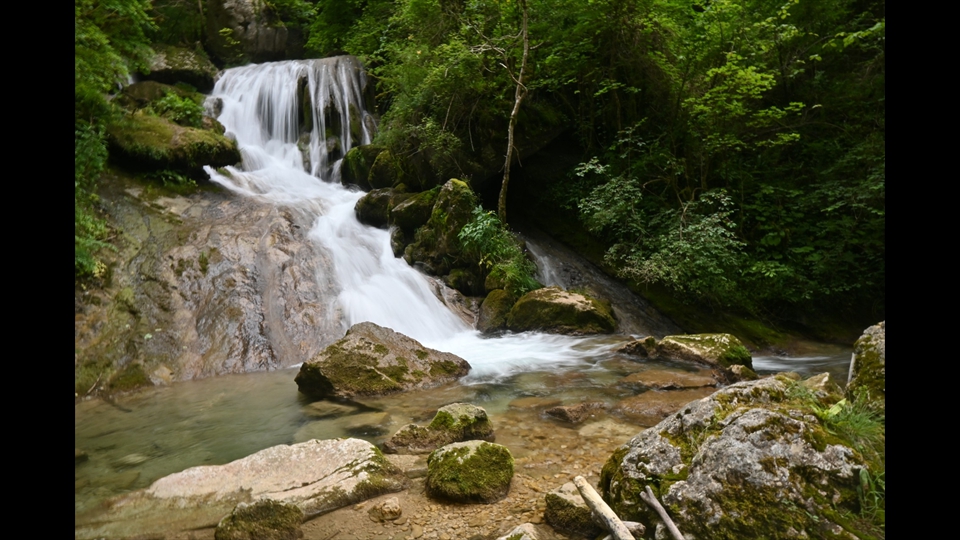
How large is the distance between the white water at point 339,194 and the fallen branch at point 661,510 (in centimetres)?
430

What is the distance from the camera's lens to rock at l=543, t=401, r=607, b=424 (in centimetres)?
522

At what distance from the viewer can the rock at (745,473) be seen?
2.51 m

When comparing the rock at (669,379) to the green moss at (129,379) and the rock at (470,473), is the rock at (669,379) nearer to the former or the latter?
the rock at (470,473)

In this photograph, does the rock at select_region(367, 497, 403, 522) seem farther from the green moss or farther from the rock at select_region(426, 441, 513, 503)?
the green moss

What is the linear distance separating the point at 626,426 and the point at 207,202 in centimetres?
992

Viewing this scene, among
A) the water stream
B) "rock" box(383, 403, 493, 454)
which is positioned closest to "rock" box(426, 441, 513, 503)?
"rock" box(383, 403, 493, 454)

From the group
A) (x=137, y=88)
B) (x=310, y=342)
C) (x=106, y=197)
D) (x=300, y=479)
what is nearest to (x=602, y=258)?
(x=310, y=342)

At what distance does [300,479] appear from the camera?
12.3 ft

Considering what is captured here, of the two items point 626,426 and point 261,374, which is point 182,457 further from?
point 626,426

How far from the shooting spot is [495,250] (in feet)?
34.5

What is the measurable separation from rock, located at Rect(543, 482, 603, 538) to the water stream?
2016 millimetres

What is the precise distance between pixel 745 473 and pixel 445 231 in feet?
29.2

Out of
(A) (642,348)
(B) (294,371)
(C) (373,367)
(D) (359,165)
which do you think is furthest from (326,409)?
(D) (359,165)

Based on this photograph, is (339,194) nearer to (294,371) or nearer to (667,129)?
(294,371)
